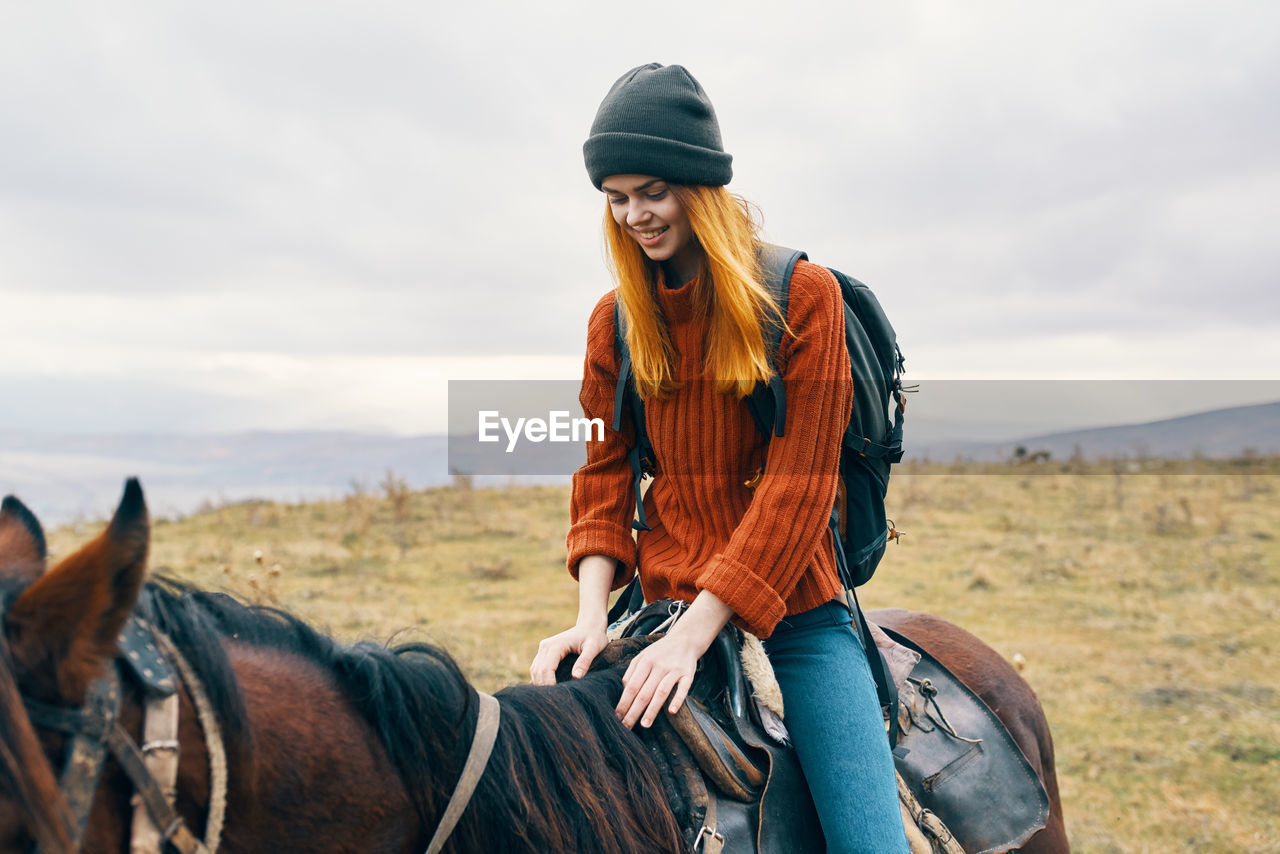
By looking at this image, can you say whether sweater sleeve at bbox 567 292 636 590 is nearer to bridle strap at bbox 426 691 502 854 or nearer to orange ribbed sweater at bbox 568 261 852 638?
orange ribbed sweater at bbox 568 261 852 638

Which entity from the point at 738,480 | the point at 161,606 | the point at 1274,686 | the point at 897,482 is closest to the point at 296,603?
the point at 738,480

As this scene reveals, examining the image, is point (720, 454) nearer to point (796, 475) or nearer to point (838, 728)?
point (796, 475)

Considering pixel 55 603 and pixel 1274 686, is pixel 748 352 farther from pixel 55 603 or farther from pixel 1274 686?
pixel 1274 686

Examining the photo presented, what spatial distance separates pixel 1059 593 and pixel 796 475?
996 centimetres

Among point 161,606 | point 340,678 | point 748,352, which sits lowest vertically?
point 340,678

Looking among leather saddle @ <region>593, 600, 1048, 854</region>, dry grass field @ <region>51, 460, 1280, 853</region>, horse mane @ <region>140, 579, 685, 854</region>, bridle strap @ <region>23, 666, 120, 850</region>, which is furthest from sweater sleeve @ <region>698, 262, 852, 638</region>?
bridle strap @ <region>23, 666, 120, 850</region>

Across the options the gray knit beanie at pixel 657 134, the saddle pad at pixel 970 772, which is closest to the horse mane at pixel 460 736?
the saddle pad at pixel 970 772

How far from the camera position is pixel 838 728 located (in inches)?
80.0

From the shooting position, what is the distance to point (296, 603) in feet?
30.1

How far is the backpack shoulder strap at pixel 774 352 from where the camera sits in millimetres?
2129

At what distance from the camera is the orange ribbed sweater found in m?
2.04

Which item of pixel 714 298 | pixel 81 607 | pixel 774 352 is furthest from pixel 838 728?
pixel 81 607

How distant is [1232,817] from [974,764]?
3.95 metres

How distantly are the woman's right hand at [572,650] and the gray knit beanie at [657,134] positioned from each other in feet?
3.75
